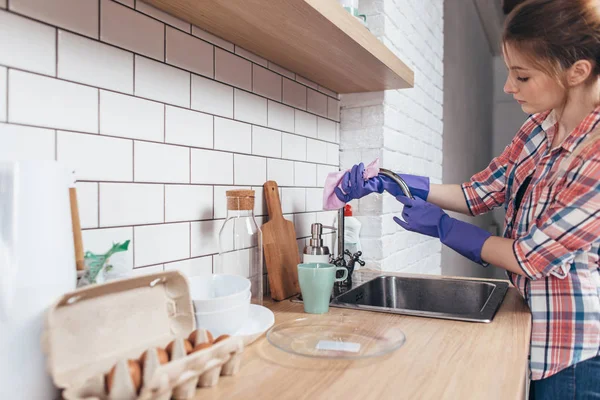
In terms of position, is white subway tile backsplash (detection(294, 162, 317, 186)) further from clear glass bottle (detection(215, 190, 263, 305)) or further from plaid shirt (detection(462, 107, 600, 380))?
plaid shirt (detection(462, 107, 600, 380))

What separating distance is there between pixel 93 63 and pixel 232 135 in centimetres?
45

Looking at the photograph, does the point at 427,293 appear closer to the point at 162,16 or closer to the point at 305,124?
the point at 305,124

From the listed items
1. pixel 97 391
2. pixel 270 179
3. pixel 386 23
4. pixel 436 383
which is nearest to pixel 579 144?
pixel 436 383

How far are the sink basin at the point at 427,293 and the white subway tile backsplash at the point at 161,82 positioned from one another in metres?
0.72

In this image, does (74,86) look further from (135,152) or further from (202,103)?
(202,103)

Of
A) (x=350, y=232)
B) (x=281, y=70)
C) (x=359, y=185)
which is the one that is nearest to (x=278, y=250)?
(x=359, y=185)

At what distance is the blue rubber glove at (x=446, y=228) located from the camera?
4.27 ft

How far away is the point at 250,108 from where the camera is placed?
4.54 feet

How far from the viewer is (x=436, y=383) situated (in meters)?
0.79

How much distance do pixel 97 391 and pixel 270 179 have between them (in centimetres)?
94

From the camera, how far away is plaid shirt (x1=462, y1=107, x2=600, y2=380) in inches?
42.1

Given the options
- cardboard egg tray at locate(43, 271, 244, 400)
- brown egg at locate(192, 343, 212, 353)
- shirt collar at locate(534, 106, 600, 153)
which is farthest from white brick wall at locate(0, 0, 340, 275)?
shirt collar at locate(534, 106, 600, 153)

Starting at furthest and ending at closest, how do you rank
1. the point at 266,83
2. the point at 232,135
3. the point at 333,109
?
the point at 333,109
the point at 266,83
the point at 232,135

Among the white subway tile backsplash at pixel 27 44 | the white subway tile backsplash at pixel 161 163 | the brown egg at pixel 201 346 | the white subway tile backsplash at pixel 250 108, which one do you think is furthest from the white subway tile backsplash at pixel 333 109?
the brown egg at pixel 201 346
